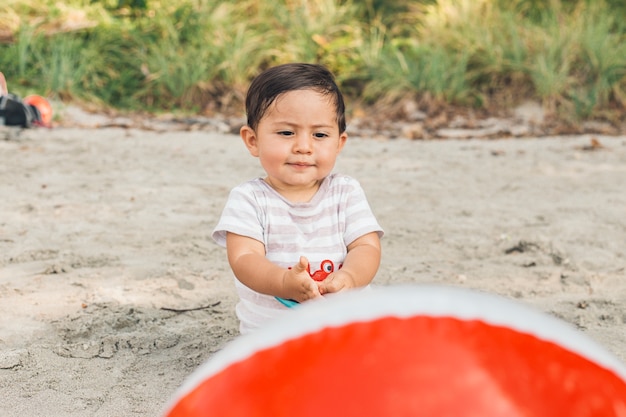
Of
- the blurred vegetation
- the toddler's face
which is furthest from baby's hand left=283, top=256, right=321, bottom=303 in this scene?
the blurred vegetation

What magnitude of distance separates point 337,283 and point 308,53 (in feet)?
23.8

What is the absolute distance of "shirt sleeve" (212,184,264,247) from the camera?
2.00 meters

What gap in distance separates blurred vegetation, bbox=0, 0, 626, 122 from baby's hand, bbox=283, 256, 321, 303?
21.0ft

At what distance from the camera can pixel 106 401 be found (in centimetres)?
194

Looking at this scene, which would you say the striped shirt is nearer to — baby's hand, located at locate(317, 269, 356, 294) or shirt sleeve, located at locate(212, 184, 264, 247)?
shirt sleeve, located at locate(212, 184, 264, 247)

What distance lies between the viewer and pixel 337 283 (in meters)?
1.79

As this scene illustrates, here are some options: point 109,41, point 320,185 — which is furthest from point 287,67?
point 109,41

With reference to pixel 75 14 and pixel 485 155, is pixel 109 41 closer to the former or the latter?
pixel 75 14

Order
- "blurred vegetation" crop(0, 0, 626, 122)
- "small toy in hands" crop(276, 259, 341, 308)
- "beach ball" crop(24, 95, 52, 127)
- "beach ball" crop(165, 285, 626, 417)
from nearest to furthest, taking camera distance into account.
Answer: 1. "beach ball" crop(165, 285, 626, 417)
2. "small toy in hands" crop(276, 259, 341, 308)
3. "beach ball" crop(24, 95, 52, 127)
4. "blurred vegetation" crop(0, 0, 626, 122)

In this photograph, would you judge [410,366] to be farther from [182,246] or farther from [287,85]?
[182,246]

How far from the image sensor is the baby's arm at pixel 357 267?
1786mm

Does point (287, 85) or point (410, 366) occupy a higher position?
point (287, 85)

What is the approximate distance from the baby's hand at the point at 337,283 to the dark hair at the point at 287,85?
15.6 inches

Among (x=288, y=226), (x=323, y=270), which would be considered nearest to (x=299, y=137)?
(x=288, y=226)
